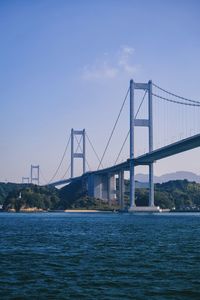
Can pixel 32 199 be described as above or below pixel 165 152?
below

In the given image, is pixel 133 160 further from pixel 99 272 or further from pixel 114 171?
pixel 99 272

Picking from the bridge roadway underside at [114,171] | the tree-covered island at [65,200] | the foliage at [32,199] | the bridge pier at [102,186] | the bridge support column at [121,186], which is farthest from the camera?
the foliage at [32,199]

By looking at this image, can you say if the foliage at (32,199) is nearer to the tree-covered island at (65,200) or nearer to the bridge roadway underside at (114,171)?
the tree-covered island at (65,200)

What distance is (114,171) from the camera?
91188 mm

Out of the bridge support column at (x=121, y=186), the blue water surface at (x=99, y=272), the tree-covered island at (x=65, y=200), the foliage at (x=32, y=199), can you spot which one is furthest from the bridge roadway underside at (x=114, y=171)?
the blue water surface at (x=99, y=272)

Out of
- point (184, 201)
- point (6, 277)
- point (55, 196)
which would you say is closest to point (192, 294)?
point (6, 277)

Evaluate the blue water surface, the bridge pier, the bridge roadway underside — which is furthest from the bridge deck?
the blue water surface

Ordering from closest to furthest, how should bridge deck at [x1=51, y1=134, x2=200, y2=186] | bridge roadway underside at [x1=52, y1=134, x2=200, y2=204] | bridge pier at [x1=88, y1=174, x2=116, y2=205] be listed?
bridge deck at [x1=51, y1=134, x2=200, y2=186], bridge roadway underside at [x1=52, y1=134, x2=200, y2=204], bridge pier at [x1=88, y1=174, x2=116, y2=205]

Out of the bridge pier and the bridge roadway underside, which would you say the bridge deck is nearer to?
the bridge roadway underside

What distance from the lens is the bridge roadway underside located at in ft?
188

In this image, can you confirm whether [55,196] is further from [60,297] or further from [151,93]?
[60,297]

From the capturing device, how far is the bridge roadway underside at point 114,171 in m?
57.2

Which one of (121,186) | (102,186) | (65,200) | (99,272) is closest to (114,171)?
(121,186)

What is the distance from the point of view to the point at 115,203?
106062 millimetres
